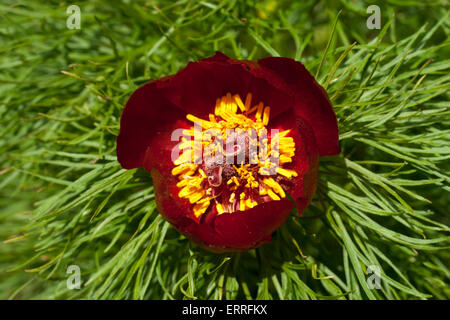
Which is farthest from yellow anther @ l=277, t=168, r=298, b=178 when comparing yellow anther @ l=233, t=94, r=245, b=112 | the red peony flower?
yellow anther @ l=233, t=94, r=245, b=112

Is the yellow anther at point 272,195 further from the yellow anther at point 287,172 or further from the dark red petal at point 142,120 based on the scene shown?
the dark red petal at point 142,120

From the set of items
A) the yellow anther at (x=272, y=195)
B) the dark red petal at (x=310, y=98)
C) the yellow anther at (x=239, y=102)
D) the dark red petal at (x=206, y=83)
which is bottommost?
the yellow anther at (x=272, y=195)

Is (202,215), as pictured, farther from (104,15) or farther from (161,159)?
(104,15)

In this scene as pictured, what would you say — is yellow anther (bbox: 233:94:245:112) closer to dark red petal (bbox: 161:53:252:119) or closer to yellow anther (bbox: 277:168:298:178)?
dark red petal (bbox: 161:53:252:119)

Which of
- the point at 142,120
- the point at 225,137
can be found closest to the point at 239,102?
the point at 225,137

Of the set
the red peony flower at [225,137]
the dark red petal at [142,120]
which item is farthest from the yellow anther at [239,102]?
the dark red petal at [142,120]
